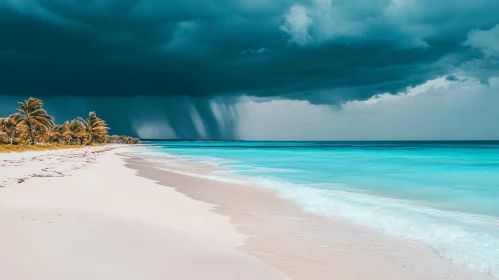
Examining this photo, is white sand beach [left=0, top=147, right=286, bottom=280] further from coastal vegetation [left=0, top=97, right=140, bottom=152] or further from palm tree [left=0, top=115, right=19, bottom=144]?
palm tree [left=0, top=115, right=19, bottom=144]

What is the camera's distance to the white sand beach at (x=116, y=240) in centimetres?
554

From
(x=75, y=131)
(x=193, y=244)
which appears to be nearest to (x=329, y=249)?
(x=193, y=244)

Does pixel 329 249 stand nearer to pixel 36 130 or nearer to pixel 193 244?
pixel 193 244

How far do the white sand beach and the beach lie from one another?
17 mm

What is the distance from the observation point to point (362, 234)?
8.52 m

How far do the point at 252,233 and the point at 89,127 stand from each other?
4317 inches

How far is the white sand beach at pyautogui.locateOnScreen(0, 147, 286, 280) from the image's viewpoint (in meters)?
5.54

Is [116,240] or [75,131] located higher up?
[75,131]

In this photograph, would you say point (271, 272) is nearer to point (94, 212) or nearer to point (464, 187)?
point (94, 212)

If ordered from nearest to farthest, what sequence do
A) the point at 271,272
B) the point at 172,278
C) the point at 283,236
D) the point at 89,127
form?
the point at 172,278
the point at 271,272
the point at 283,236
the point at 89,127

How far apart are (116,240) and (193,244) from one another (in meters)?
1.68

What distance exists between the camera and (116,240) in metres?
7.27

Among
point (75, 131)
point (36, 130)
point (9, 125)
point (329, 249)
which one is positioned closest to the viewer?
point (329, 249)

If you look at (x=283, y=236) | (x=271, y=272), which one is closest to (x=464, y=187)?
(x=283, y=236)
